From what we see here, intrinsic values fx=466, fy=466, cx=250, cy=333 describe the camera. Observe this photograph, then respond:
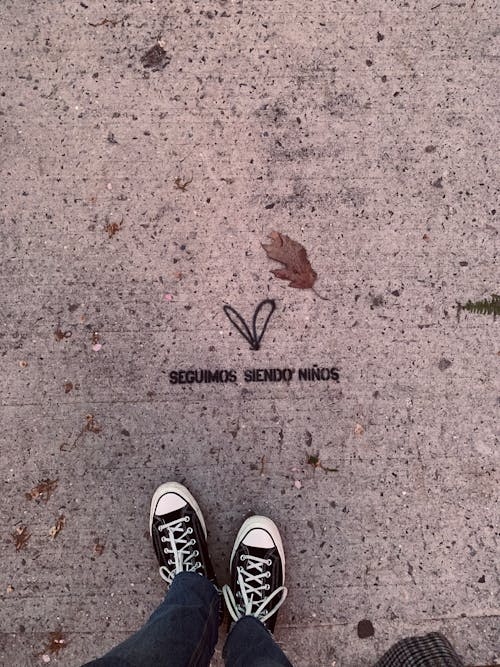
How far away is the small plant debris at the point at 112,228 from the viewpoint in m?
1.96

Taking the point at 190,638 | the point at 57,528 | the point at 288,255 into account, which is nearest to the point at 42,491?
the point at 57,528

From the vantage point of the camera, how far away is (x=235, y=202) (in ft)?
6.45

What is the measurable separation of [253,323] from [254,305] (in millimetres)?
75

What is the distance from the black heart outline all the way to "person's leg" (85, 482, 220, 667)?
2.19 ft

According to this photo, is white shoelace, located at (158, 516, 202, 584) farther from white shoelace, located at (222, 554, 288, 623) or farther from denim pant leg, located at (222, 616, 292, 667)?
denim pant leg, located at (222, 616, 292, 667)

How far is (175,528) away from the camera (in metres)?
1.90

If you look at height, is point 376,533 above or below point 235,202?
below

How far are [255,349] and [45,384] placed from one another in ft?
2.92

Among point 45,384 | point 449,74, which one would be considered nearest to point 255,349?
point 45,384

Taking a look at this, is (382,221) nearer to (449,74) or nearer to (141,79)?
(449,74)

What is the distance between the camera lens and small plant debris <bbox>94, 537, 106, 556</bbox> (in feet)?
6.28

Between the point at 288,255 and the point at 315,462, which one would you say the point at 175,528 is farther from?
the point at 288,255

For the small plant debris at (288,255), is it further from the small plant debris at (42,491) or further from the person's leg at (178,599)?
the small plant debris at (42,491)

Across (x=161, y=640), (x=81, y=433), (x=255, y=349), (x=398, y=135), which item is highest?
(x=398, y=135)
